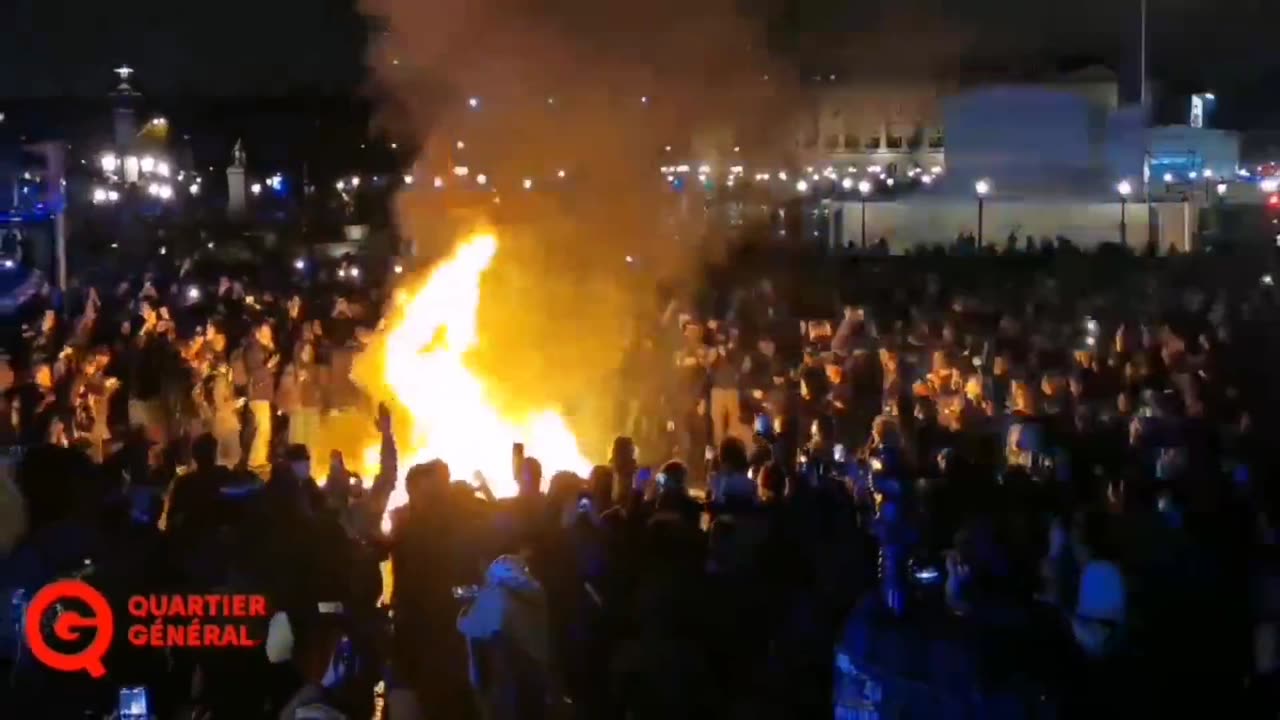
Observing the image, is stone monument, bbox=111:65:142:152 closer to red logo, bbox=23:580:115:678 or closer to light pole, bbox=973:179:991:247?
light pole, bbox=973:179:991:247

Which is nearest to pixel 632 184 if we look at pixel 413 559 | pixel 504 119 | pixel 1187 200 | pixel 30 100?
pixel 504 119

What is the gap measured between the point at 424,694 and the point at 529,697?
26.8 inches

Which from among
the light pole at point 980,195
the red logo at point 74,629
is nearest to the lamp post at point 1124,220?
the light pole at point 980,195

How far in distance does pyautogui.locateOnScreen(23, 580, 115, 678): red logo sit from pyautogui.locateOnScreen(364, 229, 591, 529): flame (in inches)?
214

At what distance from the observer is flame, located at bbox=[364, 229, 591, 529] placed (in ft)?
37.6

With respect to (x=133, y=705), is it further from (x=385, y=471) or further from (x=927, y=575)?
(x=385, y=471)

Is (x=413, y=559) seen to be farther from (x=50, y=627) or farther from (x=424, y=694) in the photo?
(x=50, y=627)

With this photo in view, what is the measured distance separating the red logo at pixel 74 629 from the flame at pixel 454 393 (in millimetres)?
5425

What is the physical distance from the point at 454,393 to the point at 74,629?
7.39m

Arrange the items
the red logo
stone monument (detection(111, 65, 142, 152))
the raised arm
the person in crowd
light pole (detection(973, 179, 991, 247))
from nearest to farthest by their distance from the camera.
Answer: the red logo → the raised arm → the person in crowd → light pole (detection(973, 179, 991, 247)) → stone monument (detection(111, 65, 142, 152))

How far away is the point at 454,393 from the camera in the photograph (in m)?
12.3

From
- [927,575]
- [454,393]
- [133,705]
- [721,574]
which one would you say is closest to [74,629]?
[133,705]

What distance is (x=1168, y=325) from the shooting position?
11734mm

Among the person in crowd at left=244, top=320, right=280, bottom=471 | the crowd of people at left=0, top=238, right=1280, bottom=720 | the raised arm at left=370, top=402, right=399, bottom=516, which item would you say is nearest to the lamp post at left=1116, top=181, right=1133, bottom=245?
the person in crowd at left=244, top=320, right=280, bottom=471
